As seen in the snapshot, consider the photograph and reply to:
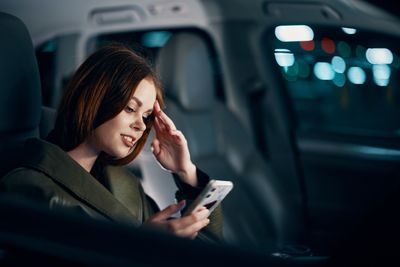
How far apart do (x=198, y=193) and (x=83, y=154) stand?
206 millimetres

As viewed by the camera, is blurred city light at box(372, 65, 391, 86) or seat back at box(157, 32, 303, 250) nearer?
seat back at box(157, 32, 303, 250)

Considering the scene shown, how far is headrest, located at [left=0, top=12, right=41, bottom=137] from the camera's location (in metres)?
1.34

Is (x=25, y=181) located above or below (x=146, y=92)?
below

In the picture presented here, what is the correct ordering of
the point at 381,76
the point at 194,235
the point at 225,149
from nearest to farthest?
the point at 194,235 < the point at 225,149 < the point at 381,76

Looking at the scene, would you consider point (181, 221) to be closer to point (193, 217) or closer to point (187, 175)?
point (193, 217)

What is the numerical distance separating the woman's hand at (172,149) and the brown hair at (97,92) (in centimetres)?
4

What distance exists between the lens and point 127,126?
1350mm

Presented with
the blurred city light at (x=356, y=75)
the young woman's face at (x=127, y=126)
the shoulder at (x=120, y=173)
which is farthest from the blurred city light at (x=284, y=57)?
the young woman's face at (x=127, y=126)

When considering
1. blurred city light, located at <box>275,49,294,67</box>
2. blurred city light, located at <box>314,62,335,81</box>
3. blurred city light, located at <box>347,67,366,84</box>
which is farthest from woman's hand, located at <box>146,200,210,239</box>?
blurred city light, located at <box>347,67,366,84</box>

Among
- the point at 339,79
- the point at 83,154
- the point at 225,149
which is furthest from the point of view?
the point at 339,79

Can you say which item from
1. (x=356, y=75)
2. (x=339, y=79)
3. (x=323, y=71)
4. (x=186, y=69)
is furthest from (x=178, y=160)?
(x=356, y=75)

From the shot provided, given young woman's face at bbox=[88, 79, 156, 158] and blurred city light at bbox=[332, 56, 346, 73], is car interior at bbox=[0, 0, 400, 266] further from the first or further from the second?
young woman's face at bbox=[88, 79, 156, 158]

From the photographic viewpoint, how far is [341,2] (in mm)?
1519

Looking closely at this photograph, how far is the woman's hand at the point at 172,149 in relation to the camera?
1.45 metres
